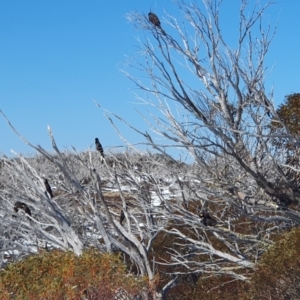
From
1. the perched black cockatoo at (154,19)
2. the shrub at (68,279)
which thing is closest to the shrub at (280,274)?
the shrub at (68,279)

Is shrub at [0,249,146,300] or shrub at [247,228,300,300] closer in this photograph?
shrub at [0,249,146,300]

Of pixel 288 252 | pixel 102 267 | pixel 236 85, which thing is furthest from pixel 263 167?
pixel 102 267

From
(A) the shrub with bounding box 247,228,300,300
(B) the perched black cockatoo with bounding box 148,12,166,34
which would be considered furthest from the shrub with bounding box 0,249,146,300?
(B) the perched black cockatoo with bounding box 148,12,166,34

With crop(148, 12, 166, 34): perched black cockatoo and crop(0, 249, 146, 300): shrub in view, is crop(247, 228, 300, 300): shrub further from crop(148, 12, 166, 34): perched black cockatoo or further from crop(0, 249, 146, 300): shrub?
crop(148, 12, 166, 34): perched black cockatoo

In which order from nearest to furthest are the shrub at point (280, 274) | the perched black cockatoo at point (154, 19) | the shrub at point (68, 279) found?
1. the shrub at point (68, 279)
2. the shrub at point (280, 274)
3. the perched black cockatoo at point (154, 19)

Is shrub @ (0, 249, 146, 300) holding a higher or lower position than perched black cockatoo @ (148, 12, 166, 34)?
lower

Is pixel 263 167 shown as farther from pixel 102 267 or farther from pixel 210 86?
pixel 102 267

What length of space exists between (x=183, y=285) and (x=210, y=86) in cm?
505

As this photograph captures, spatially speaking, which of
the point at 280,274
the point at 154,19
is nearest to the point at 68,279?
the point at 280,274

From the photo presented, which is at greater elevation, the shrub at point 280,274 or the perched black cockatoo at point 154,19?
the perched black cockatoo at point 154,19

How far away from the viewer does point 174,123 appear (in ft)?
28.1

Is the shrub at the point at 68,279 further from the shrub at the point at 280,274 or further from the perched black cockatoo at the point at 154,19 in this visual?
the perched black cockatoo at the point at 154,19

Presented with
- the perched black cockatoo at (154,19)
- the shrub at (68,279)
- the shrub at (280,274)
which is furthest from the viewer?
the perched black cockatoo at (154,19)

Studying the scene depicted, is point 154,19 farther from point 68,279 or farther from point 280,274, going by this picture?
point 68,279
